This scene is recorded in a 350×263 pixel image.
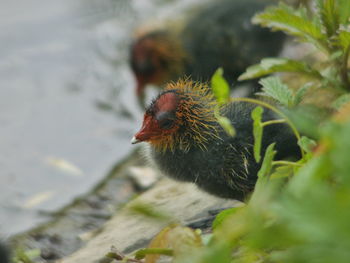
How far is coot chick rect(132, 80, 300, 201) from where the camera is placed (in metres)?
2.90

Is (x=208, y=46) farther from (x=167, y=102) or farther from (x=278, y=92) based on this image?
(x=278, y=92)

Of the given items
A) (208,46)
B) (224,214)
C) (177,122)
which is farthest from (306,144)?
(208,46)

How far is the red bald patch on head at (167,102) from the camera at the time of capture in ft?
9.48

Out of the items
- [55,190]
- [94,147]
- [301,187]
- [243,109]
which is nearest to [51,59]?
[94,147]

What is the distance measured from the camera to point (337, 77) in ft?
10.4

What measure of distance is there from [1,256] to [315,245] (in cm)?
181

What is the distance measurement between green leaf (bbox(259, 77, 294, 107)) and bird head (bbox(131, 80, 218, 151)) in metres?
0.42

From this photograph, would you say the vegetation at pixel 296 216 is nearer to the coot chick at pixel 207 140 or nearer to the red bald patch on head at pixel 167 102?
the coot chick at pixel 207 140

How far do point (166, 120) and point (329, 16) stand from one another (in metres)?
0.95

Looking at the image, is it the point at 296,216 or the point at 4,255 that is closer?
the point at 296,216

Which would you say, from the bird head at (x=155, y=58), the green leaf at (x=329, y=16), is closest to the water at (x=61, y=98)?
the bird head at (x=155, y=58)

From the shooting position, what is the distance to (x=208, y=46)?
5.85 m

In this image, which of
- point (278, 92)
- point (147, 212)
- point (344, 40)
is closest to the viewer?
point (147, 212)

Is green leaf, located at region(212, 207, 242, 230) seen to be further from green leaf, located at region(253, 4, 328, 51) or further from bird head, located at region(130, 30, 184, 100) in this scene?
bird head, located at region(130, 30, 184, 100)
